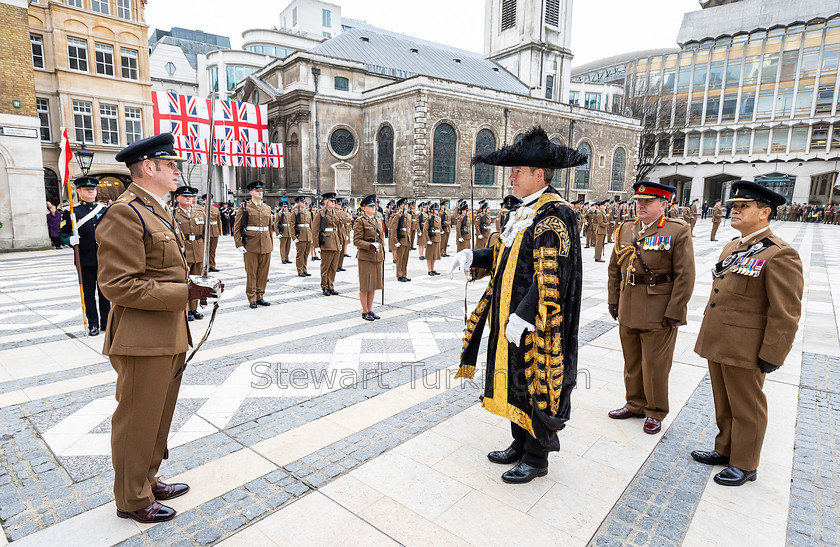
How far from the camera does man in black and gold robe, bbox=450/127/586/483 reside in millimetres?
2871

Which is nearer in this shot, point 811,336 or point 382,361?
point 382,361

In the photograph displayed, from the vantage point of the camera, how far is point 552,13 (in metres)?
41.8

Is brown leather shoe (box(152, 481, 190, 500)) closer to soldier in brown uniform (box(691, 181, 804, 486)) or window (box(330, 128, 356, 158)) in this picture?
soldier in brown uniform (box(691, 181, 804, 486))

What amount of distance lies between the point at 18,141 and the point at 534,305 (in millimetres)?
20250

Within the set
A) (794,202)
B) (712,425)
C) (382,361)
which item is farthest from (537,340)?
(794,202)

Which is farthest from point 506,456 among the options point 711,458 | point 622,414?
point 711,458

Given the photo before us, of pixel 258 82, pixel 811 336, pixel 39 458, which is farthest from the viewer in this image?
pixel 258 82

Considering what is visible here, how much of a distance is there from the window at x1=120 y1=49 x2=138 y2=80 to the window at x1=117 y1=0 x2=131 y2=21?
5.46 ft

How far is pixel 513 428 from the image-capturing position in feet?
11.1

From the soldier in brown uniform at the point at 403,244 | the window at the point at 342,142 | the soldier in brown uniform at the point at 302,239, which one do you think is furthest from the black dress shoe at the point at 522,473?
the window at the point at 342,142

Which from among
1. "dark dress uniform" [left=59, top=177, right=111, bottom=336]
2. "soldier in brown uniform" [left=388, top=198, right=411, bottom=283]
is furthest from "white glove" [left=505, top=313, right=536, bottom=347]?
"soldier in brown uniform" [left=388, top=198, right=411, bottom=283]

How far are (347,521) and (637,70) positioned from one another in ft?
209

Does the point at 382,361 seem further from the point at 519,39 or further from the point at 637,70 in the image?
the point at 637,70

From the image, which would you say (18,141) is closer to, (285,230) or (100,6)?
(285,230)
